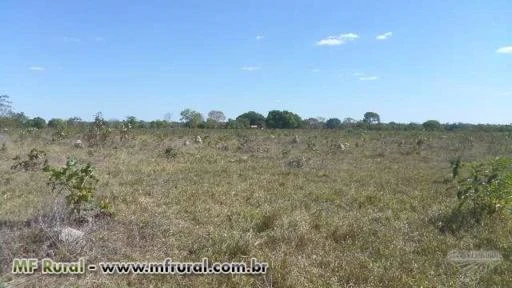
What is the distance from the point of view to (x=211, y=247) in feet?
15.4

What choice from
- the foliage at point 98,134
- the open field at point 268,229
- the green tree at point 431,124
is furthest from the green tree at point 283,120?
the open field at point 268,229

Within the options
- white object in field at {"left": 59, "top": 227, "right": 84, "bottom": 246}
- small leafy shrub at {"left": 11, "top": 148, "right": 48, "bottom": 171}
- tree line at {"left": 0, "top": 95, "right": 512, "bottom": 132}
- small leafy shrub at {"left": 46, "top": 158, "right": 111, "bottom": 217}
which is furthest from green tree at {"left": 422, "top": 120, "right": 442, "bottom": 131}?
white object in field at {"left": 59, "top": 227, "right": 84, "bottom": 246}

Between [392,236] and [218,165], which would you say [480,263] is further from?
[218,165]

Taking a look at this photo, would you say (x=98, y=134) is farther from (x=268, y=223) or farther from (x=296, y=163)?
(x=268, y=223)

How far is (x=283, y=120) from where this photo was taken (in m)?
57.2

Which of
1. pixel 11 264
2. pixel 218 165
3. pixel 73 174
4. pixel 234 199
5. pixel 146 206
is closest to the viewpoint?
pixel 11 264

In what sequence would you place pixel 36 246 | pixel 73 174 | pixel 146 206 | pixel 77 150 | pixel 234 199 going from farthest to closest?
pixel 77 150 → pixel 234 199 → pixel 146 206 → pixel 73 174 → pixel 36 246

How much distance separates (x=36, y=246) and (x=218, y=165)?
282 inches

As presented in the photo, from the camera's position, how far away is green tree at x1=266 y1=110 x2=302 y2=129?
55719 mm

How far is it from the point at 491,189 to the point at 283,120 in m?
51.6

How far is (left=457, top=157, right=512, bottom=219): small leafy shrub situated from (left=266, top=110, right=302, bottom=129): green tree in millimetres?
48652

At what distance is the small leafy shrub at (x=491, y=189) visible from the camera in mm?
5629

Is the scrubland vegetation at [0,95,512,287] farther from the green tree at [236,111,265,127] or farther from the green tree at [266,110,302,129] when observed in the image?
the green tree at [236,111,265,127]

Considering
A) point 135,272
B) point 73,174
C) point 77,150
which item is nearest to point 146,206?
point 73,174
